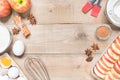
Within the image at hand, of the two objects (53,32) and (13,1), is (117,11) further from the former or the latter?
(13,1)

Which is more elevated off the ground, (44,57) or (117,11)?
(117,11)

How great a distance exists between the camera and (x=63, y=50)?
1037mm

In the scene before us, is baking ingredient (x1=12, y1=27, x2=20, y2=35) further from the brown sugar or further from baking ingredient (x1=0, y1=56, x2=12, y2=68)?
the brown sugar

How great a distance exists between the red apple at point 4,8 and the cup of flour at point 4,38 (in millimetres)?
34

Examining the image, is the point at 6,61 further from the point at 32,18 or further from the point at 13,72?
the point at 32,18

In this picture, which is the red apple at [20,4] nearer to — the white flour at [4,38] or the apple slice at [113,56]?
the white flour at [4,38]

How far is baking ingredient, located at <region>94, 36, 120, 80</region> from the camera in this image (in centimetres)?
98

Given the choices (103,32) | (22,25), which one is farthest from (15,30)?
(103,32)

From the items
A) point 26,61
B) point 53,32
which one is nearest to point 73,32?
point 53,32

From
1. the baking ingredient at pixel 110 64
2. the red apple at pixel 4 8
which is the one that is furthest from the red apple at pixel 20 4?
the baking ingredient at pixel 110 64

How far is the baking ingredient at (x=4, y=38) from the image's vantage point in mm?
1031

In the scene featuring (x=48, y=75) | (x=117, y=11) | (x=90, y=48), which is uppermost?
(x=117, y=11)

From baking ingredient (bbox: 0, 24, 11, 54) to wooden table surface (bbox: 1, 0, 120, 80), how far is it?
0.02 metres

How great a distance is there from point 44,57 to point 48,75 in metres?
0.05
